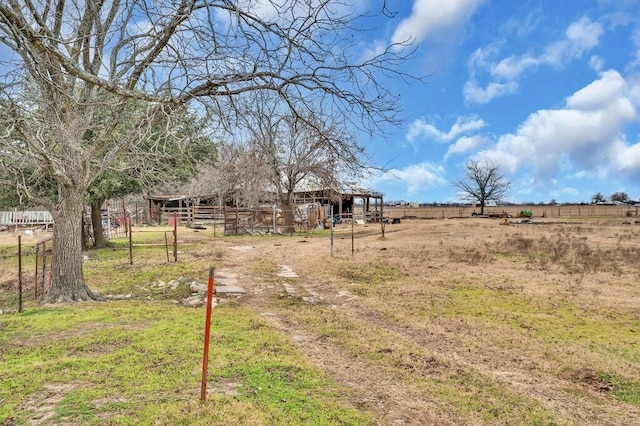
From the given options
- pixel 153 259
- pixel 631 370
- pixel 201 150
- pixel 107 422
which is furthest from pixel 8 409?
pixel 201 150

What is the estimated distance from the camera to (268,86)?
5086mm

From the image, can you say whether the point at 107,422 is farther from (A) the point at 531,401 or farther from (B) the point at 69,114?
(B) the point at 69,114

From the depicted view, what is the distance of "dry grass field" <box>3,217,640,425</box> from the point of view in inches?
146

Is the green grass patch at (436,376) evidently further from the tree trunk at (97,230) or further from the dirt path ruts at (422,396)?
the tree trunk at (97,230)

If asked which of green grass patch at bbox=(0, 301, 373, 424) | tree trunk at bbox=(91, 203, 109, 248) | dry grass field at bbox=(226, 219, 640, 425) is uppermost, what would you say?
tree trunk at bbox=(91, 203, 109, 248)

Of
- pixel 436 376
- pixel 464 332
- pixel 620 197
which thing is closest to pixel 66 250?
pixel 436 376

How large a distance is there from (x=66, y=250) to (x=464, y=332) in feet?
23.8

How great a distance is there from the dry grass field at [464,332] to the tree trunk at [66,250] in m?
2.37

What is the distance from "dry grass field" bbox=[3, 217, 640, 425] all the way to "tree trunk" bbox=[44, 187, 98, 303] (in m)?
2.37

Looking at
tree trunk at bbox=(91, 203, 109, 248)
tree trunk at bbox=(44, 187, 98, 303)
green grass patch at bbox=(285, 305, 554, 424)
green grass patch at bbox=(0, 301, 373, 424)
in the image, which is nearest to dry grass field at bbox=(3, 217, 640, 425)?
green grass patch at bbox=(285, 305, 554, 424)

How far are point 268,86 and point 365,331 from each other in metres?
3.57

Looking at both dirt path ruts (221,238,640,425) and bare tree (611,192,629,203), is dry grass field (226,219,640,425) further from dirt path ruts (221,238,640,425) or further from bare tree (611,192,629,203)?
bare tree (611,192,629,203)

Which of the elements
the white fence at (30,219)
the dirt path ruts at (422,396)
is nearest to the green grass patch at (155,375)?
the dirt path ruts at (422,396)

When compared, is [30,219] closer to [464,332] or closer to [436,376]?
[464,332]
